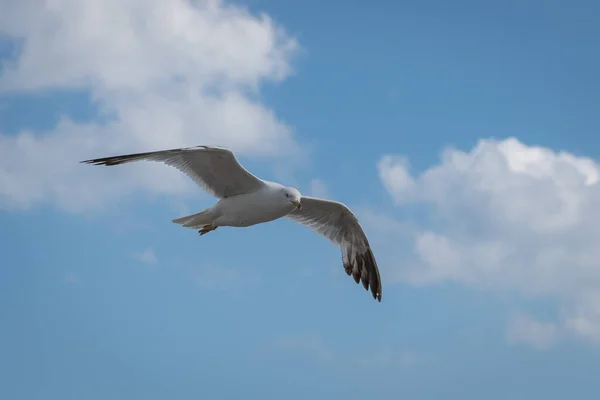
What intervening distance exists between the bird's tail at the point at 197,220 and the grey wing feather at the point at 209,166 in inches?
17.6

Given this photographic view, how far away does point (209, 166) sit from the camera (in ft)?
48.0

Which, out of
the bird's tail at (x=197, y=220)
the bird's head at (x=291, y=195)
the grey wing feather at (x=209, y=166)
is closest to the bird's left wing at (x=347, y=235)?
the bird's head at (x=291, y=195)

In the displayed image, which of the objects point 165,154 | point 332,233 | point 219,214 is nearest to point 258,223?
point 219,214

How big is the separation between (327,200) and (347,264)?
1995mm

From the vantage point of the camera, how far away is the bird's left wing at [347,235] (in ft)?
57.6

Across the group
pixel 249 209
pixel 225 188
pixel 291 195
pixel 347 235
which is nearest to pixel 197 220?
pixel 225 188

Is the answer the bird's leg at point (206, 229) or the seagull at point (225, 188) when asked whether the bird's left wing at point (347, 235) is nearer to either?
the seagull at point (225, 188)

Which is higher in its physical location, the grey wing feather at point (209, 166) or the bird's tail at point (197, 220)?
the grey wing feather at point (209, 166)

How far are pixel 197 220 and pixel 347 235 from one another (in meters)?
4.35

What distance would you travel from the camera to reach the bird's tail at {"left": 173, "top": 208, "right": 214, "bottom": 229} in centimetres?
1493

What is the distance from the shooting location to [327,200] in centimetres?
1700

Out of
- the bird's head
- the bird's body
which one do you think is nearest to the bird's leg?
the bird's body

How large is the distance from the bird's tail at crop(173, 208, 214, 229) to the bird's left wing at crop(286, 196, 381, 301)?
9.65ft

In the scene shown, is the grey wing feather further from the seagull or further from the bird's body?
the bird's body
